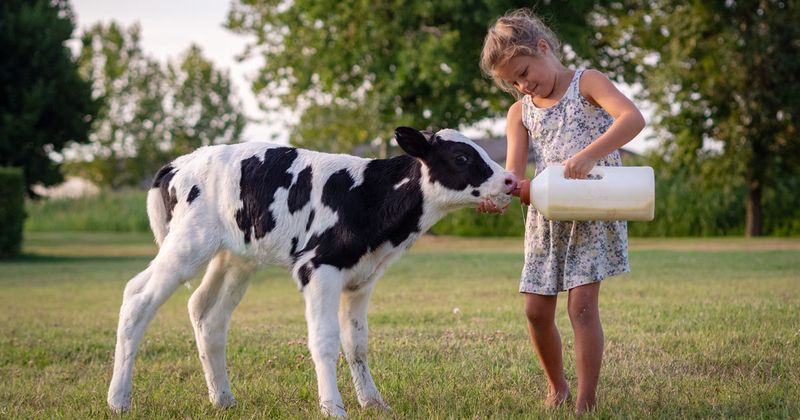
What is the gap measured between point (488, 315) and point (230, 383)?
14.6 feet

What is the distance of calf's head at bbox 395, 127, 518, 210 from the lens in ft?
19.3

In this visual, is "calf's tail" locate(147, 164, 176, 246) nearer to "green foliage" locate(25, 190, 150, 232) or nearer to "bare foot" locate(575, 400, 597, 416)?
"bare foot" locate(575, 400, 597, 416)

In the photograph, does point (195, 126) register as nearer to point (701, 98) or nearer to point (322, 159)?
point (701, 98)

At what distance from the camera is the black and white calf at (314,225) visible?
5.88 metres

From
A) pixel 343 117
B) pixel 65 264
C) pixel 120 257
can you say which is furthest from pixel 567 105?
pixel 343 117

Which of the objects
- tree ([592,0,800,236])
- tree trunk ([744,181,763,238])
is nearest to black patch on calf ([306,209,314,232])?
tree ([592,0,800,236])

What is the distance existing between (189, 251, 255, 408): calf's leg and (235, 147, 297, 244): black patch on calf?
13.5 inches

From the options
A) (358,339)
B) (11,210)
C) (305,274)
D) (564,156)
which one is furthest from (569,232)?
(11,210)

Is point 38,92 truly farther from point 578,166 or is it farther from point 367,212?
point 578,166

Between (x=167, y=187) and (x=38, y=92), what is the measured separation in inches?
917

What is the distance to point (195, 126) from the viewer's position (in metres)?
71.9

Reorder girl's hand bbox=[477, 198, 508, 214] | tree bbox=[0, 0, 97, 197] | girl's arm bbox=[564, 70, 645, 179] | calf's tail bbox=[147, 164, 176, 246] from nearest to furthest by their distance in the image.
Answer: girl's arm bbox=[564, 70, 645, 179]
girl's hand bbox=[477, 198, 508, 214]
calf's tail bbox=[147, 164, 176, 246]
tree bbox=[0, 0, 97, 197]

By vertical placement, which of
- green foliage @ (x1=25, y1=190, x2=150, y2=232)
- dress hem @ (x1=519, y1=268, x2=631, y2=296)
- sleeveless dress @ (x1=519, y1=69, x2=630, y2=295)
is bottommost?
green foliage @ (x1=25, y1=190, x2=150, y2=232)

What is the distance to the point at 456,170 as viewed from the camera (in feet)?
19.6
